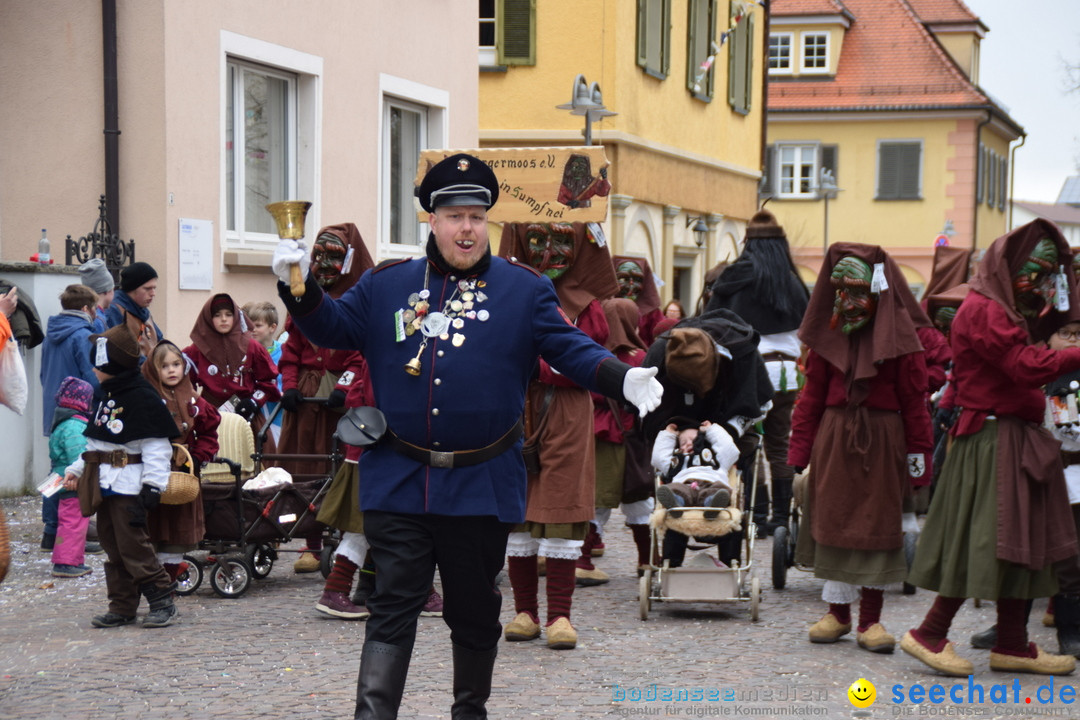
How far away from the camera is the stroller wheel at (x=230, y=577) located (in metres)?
8.88

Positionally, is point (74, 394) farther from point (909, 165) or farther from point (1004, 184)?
point (1004, 184)

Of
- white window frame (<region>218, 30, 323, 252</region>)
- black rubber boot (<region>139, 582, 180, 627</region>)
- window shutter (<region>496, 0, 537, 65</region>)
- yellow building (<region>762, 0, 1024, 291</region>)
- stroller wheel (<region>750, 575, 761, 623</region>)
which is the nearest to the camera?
black rubber boot (<region>139, 582, 180, 627</region>)

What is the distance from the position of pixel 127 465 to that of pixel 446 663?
80.6 inches

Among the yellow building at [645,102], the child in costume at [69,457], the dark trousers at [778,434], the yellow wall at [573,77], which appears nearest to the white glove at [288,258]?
the child in costume at [69,457]

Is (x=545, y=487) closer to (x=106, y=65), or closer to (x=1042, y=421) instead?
(x=1042, y=421)

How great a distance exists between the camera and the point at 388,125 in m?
17.0

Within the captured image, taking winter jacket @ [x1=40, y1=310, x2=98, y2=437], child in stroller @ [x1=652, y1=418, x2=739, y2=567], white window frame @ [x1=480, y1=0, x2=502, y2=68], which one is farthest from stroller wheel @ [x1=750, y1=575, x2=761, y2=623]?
white window frame @ [x1=480, y1=0, x2=502, y2=68]

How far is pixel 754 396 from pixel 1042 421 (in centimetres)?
208

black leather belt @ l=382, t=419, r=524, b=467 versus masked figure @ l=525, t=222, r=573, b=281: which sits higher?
masked figure @ l=525, t=222, r=573, b=281

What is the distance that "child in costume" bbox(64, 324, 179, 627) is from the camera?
7.84 meters

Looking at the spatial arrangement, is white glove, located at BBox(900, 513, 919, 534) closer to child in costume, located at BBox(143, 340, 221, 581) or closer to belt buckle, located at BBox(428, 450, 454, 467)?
belt buckle, located at BBox(428, 450, 454, 467)

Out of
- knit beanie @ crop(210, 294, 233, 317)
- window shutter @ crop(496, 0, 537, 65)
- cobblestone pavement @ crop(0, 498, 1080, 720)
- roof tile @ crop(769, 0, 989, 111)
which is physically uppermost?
roof tile @ crop(769, 0, 989, 111)

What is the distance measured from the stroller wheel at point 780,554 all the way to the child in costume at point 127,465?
3653 mm

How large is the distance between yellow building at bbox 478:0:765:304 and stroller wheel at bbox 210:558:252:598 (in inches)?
491
